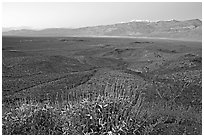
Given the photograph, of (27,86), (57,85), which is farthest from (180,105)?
(27,86)

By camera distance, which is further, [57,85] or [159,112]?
[57,85]

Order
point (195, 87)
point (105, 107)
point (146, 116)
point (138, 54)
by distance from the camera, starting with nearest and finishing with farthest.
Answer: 1. point (105, 107)
2. point (146, 116)
3. point (195, 87)
4. point (138, 54)

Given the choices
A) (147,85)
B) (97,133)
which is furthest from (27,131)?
(147,85)

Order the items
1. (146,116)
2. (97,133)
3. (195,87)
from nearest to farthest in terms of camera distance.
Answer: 1. (97,133)
2. (146,116)
3. (195,87)

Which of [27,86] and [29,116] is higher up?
[29,116]

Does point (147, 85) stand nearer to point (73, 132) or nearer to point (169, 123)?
point (169, 123)

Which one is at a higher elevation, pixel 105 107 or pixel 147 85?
pixel 105 107

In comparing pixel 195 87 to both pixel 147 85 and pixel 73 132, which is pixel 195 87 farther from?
pixel 73 132

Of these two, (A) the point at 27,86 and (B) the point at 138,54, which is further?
(B) the point at 138,54

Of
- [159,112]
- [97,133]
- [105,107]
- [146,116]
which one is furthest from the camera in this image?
[159,112]

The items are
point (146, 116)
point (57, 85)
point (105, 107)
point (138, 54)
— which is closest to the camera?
point (105, 107)
